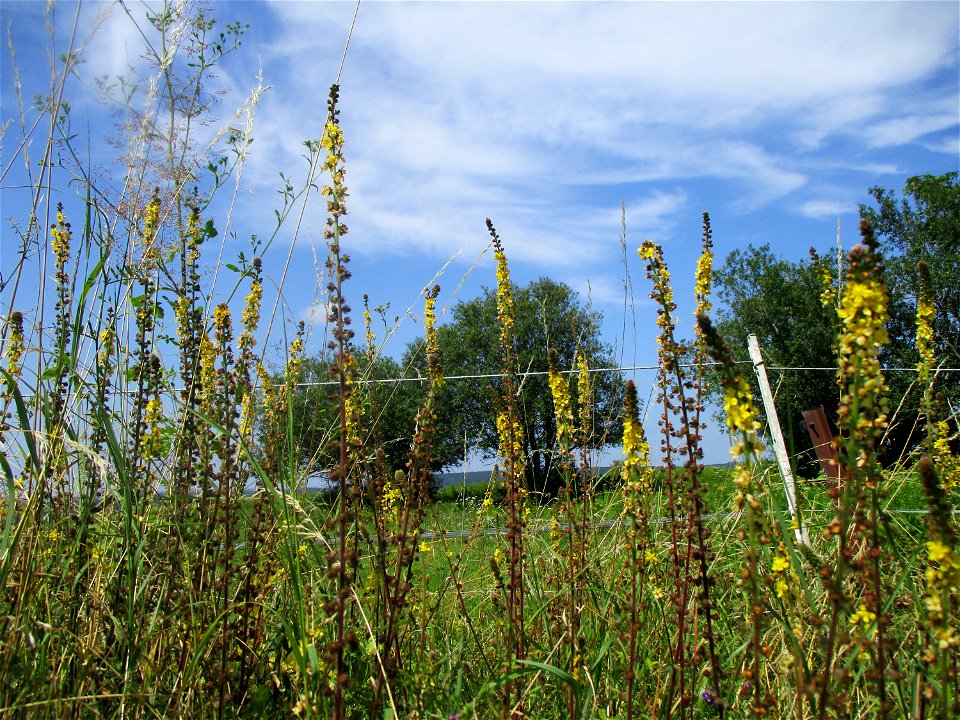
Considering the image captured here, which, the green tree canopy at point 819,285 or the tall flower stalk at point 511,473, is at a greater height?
the green tree canopy at point 819,285

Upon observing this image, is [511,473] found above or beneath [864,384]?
beneath

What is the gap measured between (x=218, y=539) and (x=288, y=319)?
1060 mm

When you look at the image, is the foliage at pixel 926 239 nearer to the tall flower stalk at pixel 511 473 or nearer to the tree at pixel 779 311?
the tree at pixel 779 311

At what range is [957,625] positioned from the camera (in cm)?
246

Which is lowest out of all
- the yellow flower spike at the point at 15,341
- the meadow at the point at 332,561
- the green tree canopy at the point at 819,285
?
the meadow at the point at 332,561

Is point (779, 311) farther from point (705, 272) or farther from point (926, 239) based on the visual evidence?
point (705, 272)

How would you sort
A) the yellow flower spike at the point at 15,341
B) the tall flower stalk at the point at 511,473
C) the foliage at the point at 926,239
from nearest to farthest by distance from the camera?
the tall flower stalk at the point at 511,473, the yellow flower spike at the point at 15,341, the foliage at the point at 926,239

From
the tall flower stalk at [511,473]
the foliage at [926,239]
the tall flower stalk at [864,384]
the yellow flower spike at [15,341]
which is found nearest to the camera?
the tall flower stalk at [864,384]

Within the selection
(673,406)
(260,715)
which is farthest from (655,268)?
(260,715)

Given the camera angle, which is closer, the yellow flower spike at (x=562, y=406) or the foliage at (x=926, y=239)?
the yellow flower spike at (x=562, y=406)

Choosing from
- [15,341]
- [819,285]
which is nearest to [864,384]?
[15,341]

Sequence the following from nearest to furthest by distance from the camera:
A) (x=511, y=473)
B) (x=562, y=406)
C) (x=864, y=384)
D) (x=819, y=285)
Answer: (x=864, y=384), (x=511, y=473), (x=562, y=406), (x=819, y=285)

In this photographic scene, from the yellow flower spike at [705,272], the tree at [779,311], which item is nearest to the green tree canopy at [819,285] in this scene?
the tree at [779,311]

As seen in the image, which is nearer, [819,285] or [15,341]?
[15,341]
